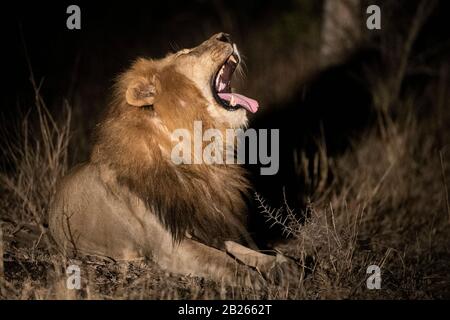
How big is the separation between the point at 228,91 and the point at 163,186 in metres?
0.89

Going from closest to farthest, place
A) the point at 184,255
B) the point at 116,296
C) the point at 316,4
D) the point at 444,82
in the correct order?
the point at 116,296, the point at 184,255, the point at 444,82, the point at 316,4

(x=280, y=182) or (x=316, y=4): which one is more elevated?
(x=316, y=4)

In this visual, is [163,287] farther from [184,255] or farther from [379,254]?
[379,254]

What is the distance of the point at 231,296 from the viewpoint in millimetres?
3922

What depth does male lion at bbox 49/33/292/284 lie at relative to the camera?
4137 millimetres

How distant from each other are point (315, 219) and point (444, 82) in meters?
5.99

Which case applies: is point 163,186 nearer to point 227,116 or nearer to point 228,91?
point 227,116

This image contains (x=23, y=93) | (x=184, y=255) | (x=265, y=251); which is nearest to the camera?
(x=184, y=255)

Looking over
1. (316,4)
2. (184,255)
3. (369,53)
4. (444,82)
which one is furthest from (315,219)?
(316,4)

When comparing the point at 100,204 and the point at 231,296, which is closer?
the point at 231,296

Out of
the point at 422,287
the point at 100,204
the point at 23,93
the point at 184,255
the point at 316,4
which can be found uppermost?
the point at 316,4

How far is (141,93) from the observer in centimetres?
412
